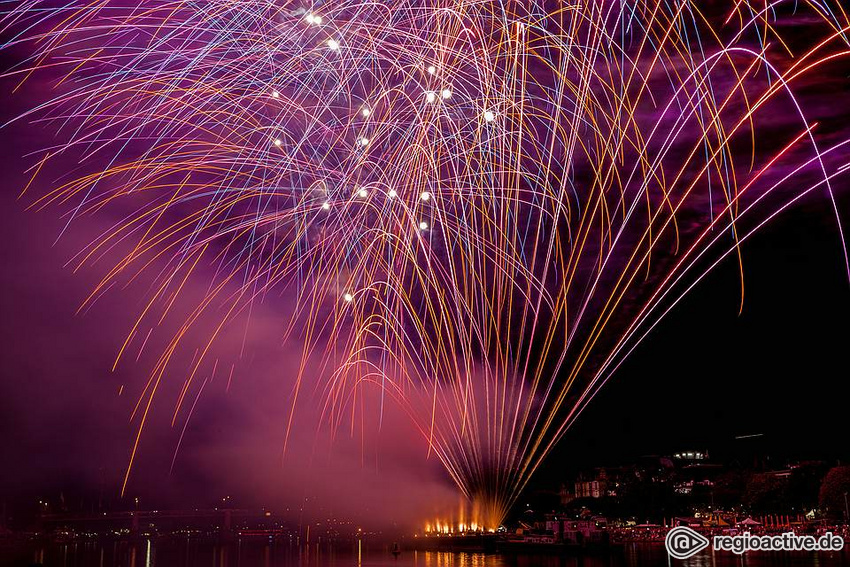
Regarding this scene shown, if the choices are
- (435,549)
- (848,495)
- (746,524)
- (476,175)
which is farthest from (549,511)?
(476,175)

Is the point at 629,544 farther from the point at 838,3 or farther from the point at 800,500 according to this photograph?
the point at 838,3

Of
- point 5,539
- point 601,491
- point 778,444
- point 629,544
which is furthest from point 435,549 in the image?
point 5,539

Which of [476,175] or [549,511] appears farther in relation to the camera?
[549,511]

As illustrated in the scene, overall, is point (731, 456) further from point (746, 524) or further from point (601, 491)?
point (601, 491)

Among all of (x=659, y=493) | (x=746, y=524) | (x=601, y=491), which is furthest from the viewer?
(x=601, y=491)

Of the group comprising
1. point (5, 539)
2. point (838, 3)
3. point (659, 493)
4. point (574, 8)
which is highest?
point (574, 8)

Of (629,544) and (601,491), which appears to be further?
(601,491)

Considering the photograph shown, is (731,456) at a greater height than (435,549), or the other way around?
(731,456)

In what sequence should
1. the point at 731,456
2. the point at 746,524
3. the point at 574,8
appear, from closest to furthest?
the point at 574,8 < the point at 746,524 < the point at 731,456

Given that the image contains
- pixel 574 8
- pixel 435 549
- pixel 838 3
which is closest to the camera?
pixel 838 3
